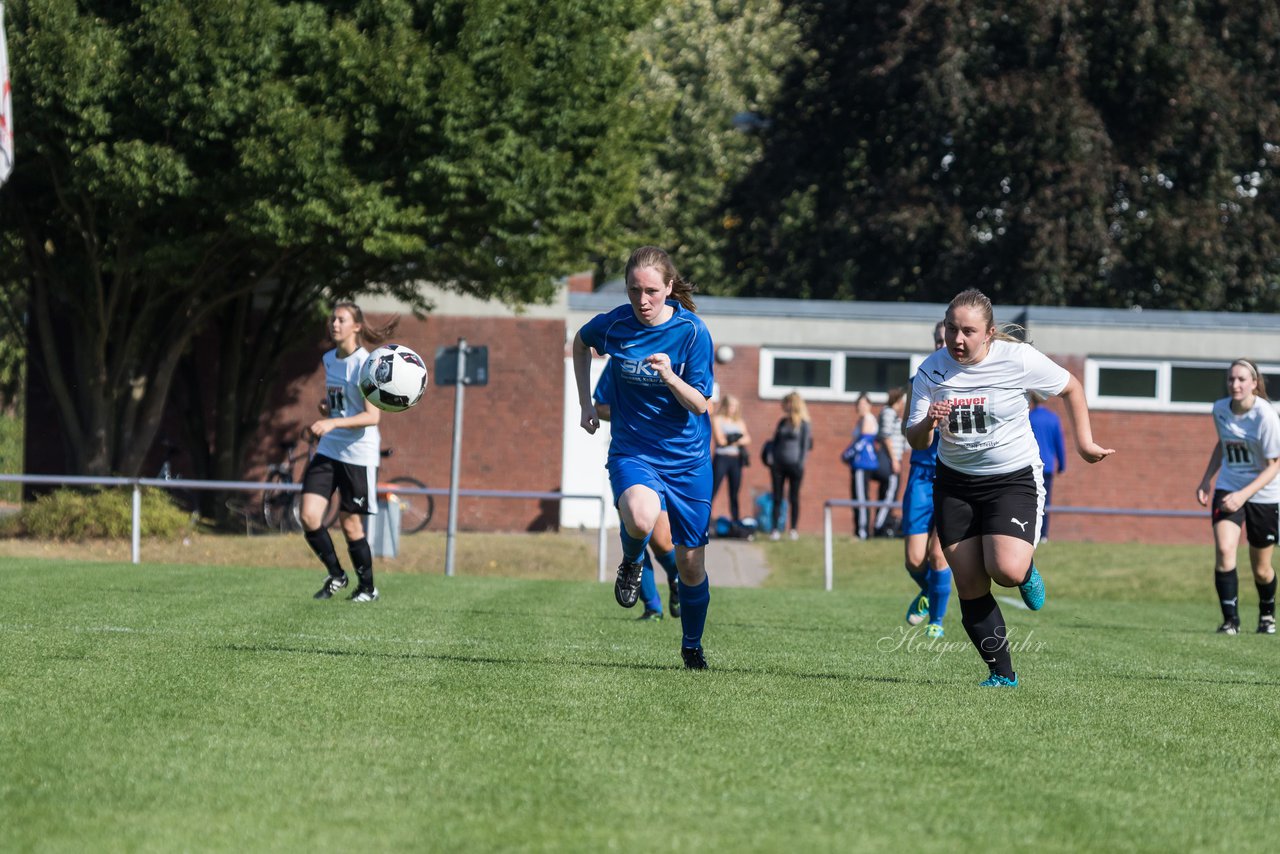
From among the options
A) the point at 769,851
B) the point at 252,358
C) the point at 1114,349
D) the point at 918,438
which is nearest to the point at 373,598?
the point at 918,438

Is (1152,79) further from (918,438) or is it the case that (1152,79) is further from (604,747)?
(604,747)

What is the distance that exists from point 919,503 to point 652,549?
10.0 ft

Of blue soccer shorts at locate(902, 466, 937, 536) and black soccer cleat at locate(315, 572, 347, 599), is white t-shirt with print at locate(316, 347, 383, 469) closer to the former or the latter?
black soccer cleat at locate(315, 572, 347, 599)

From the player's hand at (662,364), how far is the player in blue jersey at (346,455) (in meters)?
4.26

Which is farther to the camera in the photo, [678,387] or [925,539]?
[925,539]

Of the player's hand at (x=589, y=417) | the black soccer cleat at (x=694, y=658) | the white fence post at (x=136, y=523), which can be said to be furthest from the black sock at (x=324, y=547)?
the white fence post at (x=136, y=523)

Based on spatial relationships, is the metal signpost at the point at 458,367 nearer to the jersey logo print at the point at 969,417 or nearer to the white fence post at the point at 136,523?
the white fence post at the point at 136,523

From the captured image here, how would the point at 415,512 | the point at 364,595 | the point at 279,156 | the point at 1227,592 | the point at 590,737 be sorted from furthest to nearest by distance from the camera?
the point at 415,512, the point at 279,156, the point at 1227,592, the point at 364,595, the point at 590,737

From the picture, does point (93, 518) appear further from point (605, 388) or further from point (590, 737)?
point (590, 737)

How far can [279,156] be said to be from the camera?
61.2 ft

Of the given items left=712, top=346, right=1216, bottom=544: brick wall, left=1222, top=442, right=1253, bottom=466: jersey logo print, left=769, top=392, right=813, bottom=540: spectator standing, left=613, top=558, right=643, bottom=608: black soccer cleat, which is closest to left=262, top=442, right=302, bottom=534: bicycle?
left=769, top=392, right=813, bottom=540: spectator standing

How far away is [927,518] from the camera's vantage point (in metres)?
11.4

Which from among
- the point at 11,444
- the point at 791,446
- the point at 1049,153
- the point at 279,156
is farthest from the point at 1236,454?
the point at 11,444

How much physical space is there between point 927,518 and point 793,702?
179 inches
